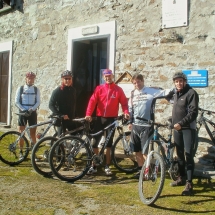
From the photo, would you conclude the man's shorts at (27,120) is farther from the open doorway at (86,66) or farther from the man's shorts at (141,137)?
the man's shorts at (141,137)

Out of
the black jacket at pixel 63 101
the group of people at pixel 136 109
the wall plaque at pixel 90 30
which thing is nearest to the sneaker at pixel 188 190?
the group of people at pixel 136 109

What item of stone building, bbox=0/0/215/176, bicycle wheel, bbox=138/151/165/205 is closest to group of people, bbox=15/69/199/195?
bicycle wheel, bbox=138/151/165/205

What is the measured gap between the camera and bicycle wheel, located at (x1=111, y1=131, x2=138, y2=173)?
5180mm

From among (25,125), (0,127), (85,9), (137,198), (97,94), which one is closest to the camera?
(137,198)

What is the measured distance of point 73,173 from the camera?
476 centimetres

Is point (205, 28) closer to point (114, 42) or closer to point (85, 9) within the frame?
point (114, 42)

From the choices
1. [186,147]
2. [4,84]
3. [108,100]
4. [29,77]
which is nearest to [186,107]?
[186,147]

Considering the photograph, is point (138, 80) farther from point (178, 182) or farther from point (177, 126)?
point (178, 182)

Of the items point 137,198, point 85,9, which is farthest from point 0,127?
point 137,198

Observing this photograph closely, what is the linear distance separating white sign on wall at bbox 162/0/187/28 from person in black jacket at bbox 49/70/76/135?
2.04 metres

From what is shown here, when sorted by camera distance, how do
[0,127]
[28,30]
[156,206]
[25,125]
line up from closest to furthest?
[156,206] < [25,125] < [28,30] < [0,127]

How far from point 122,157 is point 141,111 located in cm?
118

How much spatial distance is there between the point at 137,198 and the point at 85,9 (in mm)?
4603

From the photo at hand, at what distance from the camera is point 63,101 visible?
5.34 meters
